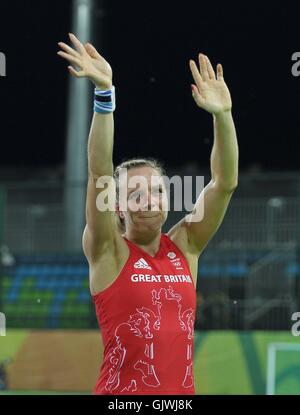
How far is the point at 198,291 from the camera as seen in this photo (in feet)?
40.8

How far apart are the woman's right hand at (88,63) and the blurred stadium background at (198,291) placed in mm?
6583

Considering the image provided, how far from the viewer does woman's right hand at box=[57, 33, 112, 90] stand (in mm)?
3729

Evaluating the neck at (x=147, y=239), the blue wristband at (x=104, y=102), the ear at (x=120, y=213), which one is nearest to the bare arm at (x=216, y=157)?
the neck at (x=147, y=239)

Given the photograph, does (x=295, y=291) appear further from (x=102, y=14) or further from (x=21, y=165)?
(x=21, y=165)

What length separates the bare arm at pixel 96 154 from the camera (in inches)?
146

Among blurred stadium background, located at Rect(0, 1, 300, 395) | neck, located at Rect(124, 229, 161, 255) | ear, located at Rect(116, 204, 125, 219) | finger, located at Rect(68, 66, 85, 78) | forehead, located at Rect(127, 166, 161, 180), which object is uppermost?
finger, located at Rect(68, 66, 85, 78)

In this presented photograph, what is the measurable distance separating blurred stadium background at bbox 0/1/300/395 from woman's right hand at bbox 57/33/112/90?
6583mm

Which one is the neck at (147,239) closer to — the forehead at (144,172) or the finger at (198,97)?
the forehead at (144,172)

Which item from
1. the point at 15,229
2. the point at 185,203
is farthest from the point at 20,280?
the point at 185,203

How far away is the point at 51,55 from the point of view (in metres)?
19.7

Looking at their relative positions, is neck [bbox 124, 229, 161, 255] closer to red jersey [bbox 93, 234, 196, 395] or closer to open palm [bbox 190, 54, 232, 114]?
red jersey [bbox 93, 234, 196, 395]

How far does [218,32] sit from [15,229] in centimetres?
781

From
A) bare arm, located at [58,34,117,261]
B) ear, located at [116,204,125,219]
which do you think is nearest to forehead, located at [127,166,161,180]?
ear, located at [116,204,125,219]

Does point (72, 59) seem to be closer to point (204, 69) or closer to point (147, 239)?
point (204, 69)
